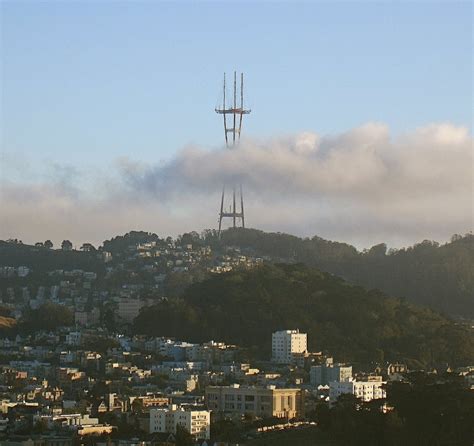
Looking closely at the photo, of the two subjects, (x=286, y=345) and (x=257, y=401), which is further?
(x=286, y=345)

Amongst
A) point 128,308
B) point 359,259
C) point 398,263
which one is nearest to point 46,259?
point 359,259

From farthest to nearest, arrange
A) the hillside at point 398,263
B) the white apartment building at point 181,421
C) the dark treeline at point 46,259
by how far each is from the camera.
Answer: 1. the dark treeline at point 46,259
2. the hillside at point 398,263
3. the white apartment building at point 181,421

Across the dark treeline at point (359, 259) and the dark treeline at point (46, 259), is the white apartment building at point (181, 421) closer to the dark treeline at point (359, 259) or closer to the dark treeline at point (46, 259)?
the dark treeline at point (359, 259)

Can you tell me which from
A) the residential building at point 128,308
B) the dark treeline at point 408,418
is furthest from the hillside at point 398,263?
the dark treeline at point 408,418

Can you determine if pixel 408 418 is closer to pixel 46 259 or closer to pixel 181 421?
pixel 181 421

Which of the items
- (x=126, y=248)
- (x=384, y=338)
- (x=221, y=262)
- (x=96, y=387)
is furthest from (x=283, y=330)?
(x=126, y=248)

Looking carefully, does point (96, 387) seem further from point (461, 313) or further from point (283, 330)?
point (461, 313)
